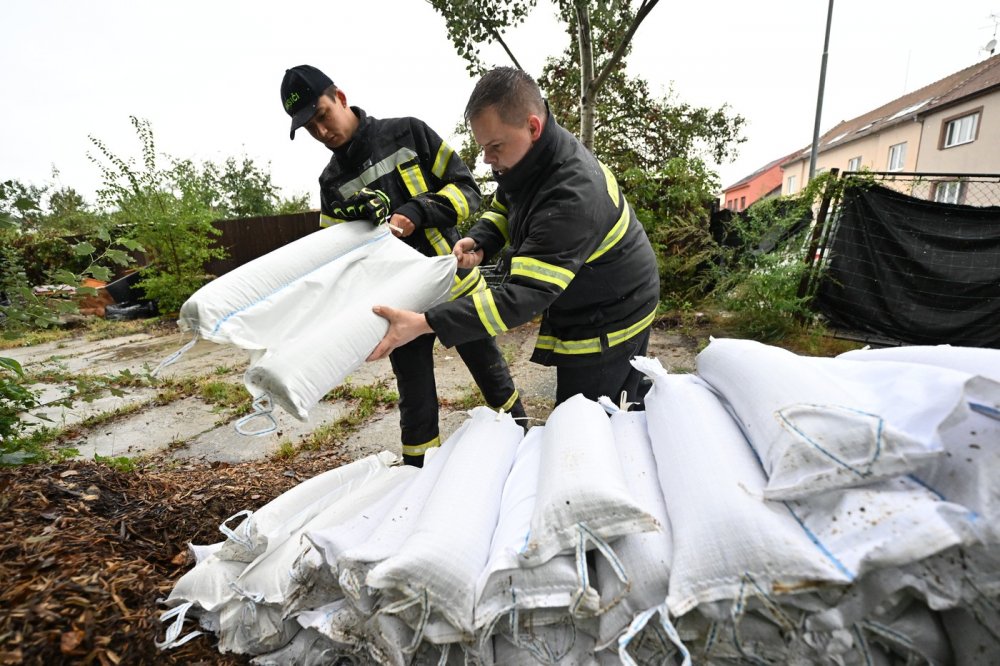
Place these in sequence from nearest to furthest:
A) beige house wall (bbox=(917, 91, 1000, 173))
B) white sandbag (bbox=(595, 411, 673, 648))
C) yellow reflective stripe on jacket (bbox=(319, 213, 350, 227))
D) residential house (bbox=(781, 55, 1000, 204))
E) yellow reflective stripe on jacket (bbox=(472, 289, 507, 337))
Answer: white sandbag (bbox=(595, 411, 673, 648)) → yellow reflective stripe on jacket (bbox=(472, 289, 507, 337)) → yellow reflective stripe on jacket (bbox=(319, 213, 350, 227)) → beige house wall (bbox=(917, 91, 1000, 173)) → residential house (bbox=(781, 55, 1000, 204))

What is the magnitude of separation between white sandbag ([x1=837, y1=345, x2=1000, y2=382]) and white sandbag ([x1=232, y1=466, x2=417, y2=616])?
1433mm

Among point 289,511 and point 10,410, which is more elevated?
point 10,410

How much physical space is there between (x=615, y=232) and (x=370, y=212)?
101cm

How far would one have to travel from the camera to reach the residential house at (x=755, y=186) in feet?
117

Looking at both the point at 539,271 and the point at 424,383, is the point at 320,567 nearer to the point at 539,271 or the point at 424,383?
the point at 539,271

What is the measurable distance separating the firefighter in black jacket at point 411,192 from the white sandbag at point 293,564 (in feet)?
2.42

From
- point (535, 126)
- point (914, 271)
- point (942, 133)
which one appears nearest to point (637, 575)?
point (535, 126)

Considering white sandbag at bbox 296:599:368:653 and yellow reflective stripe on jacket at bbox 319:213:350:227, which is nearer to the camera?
white sandbag at bbox 296:599:368:653

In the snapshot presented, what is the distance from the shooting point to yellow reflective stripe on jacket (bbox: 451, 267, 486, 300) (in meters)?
2.15

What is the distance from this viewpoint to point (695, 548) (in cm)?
90

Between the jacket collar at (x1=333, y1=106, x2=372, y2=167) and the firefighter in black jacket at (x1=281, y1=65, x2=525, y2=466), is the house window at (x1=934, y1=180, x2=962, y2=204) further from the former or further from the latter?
the jacket collar at (x1=333, y1=106, x2=372, y2=167)

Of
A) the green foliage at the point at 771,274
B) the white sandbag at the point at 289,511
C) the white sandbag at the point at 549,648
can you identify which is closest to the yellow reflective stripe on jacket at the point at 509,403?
the white sandbag at the point at 289,511

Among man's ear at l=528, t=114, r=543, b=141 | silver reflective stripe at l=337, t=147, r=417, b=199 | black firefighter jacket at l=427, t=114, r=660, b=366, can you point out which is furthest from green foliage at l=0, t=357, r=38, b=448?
man's ear at l=528, t=114, r=543, b=141

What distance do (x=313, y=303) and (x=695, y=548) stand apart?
51.2 inches
